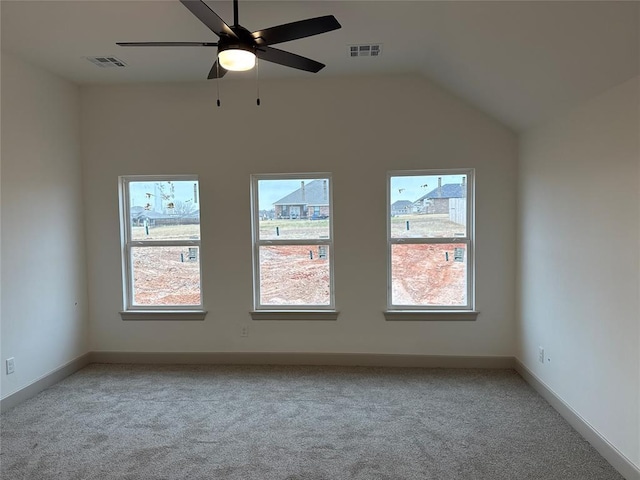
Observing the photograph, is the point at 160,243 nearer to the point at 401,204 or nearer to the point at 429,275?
the point at 401,204

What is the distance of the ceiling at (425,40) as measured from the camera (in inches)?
81.0

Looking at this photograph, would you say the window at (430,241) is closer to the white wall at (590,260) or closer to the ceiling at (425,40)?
the white wall at (590,260)

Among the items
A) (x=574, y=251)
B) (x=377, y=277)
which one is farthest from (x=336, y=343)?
(x=574, y=251)

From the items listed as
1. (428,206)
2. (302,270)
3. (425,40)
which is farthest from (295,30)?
(302,270)

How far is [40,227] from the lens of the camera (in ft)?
10.9

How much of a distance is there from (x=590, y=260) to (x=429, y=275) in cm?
150

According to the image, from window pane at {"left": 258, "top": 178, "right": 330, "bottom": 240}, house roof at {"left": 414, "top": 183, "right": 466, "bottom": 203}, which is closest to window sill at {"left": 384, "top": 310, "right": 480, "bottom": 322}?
window pane at {"left": 258, "top": 178, "right": 330, "bottom": 240}

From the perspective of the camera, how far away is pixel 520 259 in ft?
11.6

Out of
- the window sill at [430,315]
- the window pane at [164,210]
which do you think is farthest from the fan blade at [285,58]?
the window sill at [430,315]

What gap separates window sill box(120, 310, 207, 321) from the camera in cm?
388

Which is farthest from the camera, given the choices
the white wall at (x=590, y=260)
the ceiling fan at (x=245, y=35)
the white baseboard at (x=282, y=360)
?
the white baseboard at (x=282, y=360)

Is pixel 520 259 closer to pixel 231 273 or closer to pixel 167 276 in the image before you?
pixel 231 273

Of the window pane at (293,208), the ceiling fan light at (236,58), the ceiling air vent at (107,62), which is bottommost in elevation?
the window pane at (293,208)

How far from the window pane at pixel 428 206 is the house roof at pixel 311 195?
2.30 feet
